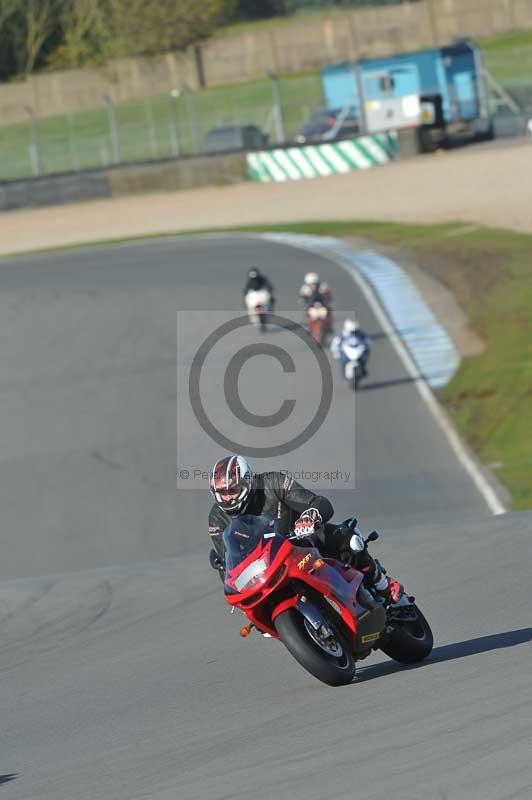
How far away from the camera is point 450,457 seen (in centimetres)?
1584

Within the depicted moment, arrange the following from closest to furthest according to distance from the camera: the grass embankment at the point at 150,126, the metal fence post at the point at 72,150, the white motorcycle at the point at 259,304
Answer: the white motorcycle at the point at 259,304
the grass embankment at the point at 150,126
the metal fence post at the point at 72,150

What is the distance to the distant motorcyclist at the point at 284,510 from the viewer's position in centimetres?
668

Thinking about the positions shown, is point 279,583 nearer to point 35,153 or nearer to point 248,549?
point 248,549

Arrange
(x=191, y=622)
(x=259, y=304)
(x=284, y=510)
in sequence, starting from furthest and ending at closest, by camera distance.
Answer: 1. (x=259, y=304)
2. (x=191, y=622)
3. (x=284, y=510)

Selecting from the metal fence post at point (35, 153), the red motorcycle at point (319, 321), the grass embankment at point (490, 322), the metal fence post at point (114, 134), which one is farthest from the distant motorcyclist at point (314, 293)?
the metal fence post at point (35, 153)

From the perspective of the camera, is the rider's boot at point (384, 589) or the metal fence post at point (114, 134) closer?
the rider's boot at point (384, 589)

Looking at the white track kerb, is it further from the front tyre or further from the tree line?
the tree line

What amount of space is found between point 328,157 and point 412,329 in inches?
890

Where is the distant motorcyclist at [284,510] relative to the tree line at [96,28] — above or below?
below

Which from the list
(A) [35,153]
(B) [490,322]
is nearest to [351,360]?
(B) [490,322]

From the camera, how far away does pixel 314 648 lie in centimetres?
643

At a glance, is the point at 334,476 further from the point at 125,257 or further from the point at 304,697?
the point at 125,257

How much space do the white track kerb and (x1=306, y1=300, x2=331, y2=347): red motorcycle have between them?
3.57 ft

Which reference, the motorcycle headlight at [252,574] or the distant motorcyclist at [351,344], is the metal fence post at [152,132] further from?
the motorcycle headlight at [252,574]
